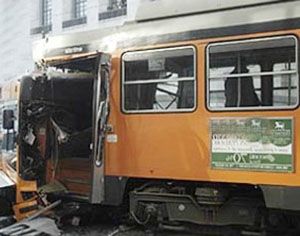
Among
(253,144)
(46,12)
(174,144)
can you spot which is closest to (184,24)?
(174,144)

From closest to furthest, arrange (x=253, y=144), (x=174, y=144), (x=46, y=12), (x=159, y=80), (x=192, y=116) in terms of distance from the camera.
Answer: (x=253, y=144)
(x=192, y=116)
(x=174, y=144)
(x=159, y=80)
(x=46, y=12)

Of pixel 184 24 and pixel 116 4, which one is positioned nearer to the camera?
pixel 184 24

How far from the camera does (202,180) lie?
24.4 ft

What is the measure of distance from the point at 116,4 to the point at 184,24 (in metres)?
20.2

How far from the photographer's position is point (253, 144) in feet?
23.3

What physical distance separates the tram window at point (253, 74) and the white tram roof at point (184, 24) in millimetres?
182

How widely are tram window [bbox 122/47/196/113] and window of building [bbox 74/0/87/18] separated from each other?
22.2 meters

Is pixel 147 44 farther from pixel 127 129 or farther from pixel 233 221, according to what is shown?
pixel 233 221

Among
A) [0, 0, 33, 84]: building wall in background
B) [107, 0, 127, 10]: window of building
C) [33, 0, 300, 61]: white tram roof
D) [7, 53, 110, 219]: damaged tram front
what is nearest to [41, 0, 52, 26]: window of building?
[0, 0, 33, 84]: building wall in background

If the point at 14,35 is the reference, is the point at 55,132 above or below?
below

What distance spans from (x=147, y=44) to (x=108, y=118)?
1.06 meters

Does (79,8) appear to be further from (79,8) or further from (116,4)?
(116,4)

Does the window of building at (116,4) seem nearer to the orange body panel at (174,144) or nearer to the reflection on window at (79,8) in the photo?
the reflection on window at (79,8)

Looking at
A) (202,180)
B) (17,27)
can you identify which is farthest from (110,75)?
(17,27)
